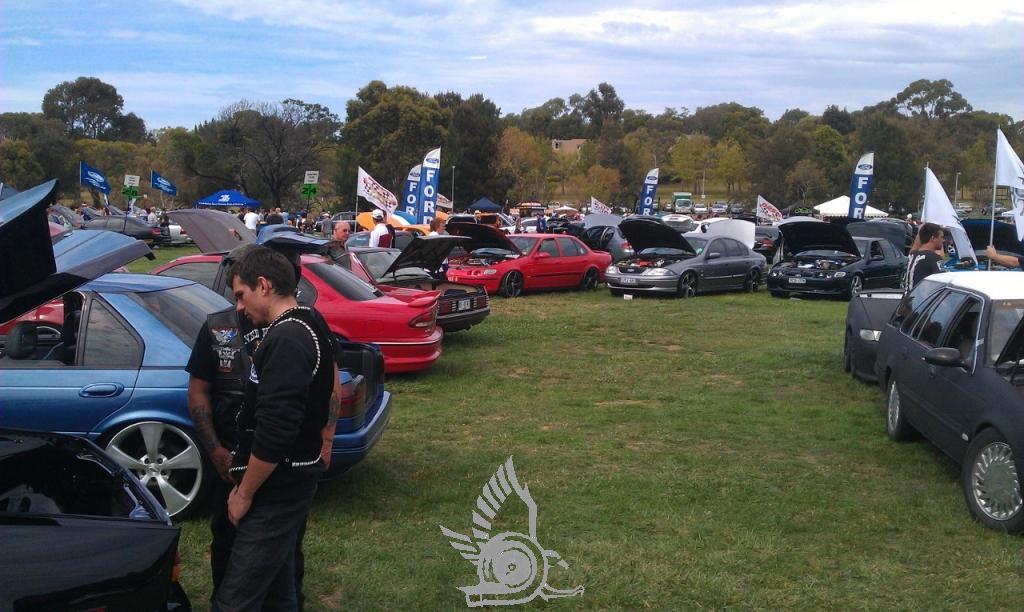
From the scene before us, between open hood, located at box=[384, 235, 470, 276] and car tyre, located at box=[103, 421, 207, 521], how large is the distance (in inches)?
262

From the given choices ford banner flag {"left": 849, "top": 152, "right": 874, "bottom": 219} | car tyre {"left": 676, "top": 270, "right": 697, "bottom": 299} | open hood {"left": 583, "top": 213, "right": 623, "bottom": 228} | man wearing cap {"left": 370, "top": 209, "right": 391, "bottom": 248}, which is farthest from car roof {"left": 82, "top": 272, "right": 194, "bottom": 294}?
ford banner flag {"left": 849, "top": 152, "right": 874, "bottom": 219}

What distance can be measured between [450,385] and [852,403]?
444 centimetres

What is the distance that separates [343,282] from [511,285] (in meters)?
9.56

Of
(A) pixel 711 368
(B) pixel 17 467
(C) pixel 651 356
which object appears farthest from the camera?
(C) pixel 651 356

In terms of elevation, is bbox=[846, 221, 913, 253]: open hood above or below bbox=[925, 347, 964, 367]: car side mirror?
above

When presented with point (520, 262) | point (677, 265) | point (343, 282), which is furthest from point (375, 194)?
point (343, 282)

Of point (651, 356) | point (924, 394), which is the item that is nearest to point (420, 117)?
point (651, 356)

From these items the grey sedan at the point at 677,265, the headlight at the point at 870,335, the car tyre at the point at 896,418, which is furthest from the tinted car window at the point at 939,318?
the grey sedan at the point at 677,265

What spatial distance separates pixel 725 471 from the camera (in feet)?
23.0

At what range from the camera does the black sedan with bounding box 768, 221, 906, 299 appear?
65.1 ft

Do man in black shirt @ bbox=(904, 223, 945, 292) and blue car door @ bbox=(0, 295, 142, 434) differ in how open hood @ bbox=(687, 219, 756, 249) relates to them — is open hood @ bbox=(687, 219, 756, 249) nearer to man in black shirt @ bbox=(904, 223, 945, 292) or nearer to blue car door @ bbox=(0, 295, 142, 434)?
man in black shirt @ bbox=(904, 223, 945, 292)

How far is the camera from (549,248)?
66.2ft

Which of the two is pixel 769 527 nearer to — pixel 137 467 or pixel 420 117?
pixel 137 467

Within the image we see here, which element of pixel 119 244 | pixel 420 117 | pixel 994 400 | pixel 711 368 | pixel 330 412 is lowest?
pixel 711 368
